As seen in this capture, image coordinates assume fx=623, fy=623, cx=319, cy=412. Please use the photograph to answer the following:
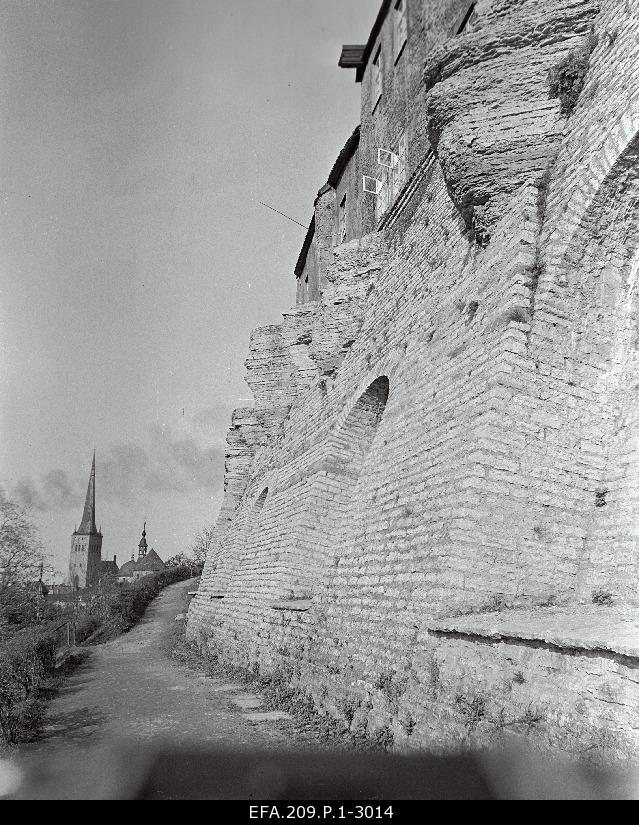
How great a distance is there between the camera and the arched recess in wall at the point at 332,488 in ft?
31.3

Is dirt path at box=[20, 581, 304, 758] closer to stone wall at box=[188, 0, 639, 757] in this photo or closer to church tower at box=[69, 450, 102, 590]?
stone wall at box=[188, 0, 639, 757]

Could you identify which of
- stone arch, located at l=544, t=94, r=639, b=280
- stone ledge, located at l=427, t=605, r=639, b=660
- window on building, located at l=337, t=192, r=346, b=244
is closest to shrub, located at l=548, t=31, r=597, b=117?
stone arch, located at l=544, t=94, r=639, b=280

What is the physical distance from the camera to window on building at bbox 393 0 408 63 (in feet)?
49.3

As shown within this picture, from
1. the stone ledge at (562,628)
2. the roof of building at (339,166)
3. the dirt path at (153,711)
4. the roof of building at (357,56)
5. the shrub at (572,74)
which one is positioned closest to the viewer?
the stone ledge at (562,628)

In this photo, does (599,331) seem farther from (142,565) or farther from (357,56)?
(142,565)

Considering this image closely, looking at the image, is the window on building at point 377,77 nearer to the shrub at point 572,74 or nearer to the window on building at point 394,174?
the window on building at point 394,174

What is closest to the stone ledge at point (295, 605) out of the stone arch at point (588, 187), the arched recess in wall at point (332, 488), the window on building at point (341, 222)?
the arched recess in wall at point (332, 488)

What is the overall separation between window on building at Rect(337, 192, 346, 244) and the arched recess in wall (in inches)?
437

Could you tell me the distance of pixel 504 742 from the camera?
12.9ft

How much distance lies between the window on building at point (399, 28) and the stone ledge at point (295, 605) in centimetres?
1314

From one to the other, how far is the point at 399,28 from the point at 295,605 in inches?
562

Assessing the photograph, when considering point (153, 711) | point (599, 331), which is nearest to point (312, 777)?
point (153, 711)

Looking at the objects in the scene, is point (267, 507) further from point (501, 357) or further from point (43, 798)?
point (43, 798)

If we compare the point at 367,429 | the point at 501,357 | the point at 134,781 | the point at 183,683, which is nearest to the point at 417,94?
the point at 367,429
